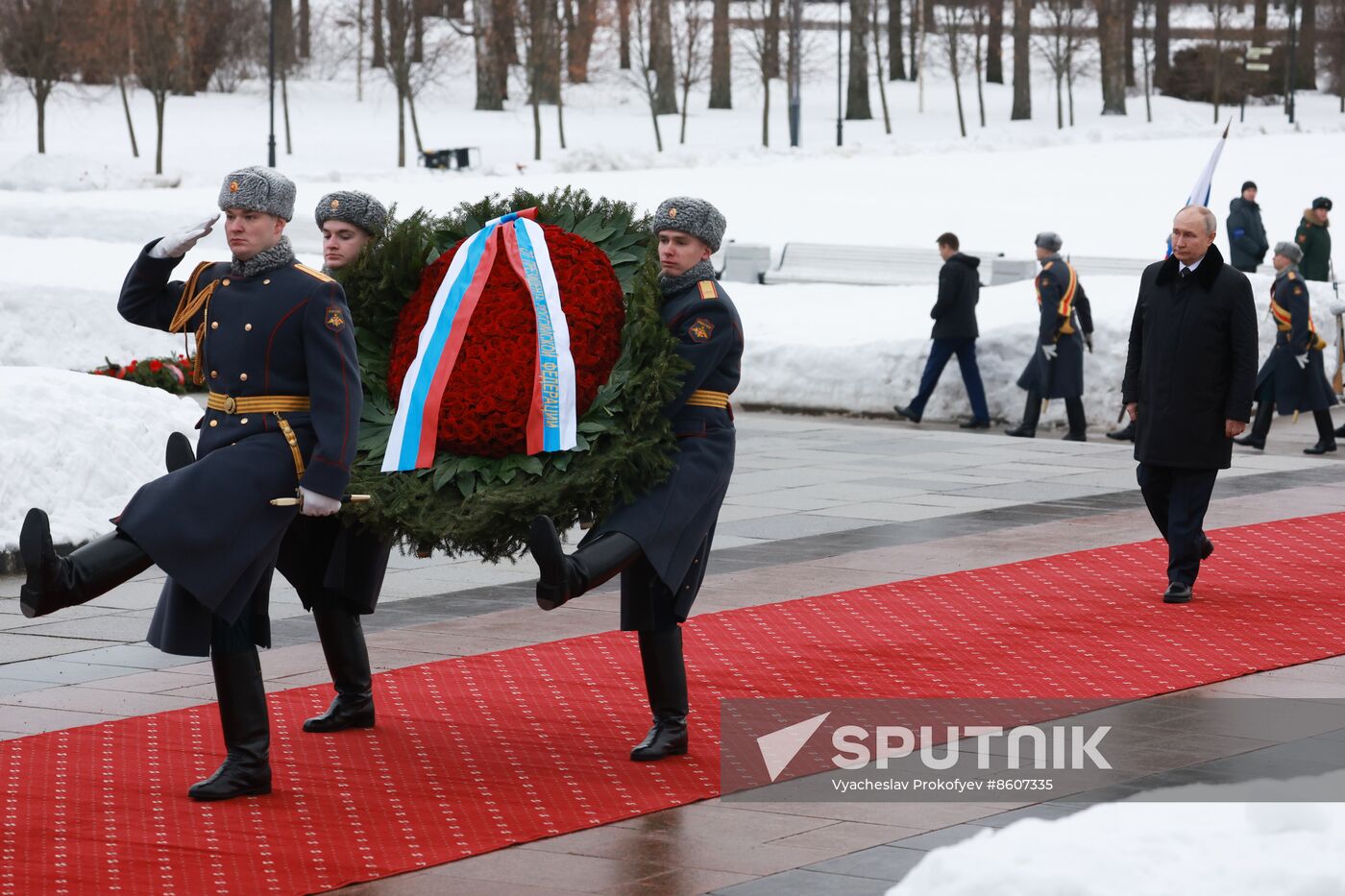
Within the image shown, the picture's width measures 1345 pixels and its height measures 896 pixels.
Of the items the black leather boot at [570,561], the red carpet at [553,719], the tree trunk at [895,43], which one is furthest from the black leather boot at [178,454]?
the tree trunk at [895,43]

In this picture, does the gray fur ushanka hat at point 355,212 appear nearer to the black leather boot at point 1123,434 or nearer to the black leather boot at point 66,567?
the black leather boot at point 66,567

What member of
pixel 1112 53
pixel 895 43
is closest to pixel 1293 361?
pixel 1112 53

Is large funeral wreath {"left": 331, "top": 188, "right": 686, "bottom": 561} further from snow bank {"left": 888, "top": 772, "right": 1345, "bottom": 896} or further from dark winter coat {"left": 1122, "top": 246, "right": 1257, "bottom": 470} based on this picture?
dark winter coat {"left": 1122, "top": 246, "right": 1257, "bottom": 470}

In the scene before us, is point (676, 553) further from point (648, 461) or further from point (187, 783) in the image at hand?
point (187, 783)

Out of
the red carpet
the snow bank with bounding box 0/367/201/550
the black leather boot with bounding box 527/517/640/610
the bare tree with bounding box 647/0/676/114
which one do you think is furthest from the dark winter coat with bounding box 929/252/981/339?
the bare tree with bounding box 647/0/676/114

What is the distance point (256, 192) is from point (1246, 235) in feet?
75.1

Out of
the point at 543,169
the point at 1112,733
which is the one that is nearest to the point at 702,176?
the point at 543,169

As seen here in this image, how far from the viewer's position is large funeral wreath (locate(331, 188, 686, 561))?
6504mm

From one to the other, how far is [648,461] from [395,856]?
1.56 m

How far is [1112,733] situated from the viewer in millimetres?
7090

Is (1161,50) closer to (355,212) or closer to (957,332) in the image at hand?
(957,332)

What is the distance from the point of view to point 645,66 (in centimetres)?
6034

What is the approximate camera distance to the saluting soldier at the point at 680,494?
6598 mm

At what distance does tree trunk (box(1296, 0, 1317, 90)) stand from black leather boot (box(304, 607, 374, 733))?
65619mm
